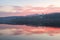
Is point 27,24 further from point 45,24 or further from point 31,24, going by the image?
point 45,24

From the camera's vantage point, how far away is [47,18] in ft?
35.5

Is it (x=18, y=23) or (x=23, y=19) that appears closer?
(x=23, y=19)

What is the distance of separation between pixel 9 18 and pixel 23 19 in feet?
2.92

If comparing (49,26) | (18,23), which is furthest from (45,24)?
Answer: (18,23)

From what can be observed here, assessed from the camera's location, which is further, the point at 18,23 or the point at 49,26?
the point at 18,23

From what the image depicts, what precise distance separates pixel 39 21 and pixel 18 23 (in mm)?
1556

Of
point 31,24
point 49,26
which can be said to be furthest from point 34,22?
point 49,26

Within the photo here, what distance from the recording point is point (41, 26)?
10.5m

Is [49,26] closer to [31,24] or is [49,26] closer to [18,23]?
[31,24]

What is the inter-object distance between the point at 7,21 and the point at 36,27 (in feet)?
6.65

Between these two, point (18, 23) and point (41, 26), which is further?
point (18, 23)

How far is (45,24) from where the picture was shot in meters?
10.8

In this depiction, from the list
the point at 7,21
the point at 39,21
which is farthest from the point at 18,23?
the point at 39,21

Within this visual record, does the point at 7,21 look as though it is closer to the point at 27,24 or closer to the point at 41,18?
the point at 27,24
